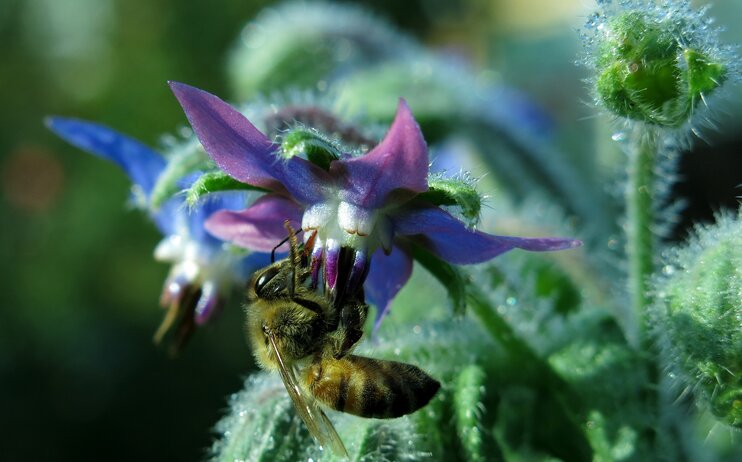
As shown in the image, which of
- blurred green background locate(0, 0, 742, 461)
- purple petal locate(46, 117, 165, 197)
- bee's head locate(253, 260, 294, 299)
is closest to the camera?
bee's head locate(253, 260, 294, 299)

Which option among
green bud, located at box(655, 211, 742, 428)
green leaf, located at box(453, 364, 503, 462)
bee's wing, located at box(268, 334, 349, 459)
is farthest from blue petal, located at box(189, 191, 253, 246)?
green bud, located at box(655, 211, 742, 428)

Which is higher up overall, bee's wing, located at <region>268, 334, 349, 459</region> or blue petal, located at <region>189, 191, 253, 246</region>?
blue petal, located at <region>189, 191, 253, 246</region>

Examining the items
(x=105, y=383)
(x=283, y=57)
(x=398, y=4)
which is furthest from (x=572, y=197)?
(x=398, y=4)

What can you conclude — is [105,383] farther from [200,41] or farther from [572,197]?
[572,197]

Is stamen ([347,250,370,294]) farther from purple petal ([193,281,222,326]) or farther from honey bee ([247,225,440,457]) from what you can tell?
purple petal ([193,281,222,326])

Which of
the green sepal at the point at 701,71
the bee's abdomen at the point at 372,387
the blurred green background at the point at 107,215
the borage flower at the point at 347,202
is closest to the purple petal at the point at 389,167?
the borage flower at the point at 347,202

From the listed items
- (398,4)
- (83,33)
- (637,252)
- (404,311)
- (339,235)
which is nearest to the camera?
(339,235)

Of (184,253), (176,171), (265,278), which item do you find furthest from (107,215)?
(265,278)

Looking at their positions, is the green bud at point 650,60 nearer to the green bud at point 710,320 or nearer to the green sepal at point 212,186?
the green bud at point 710,320
